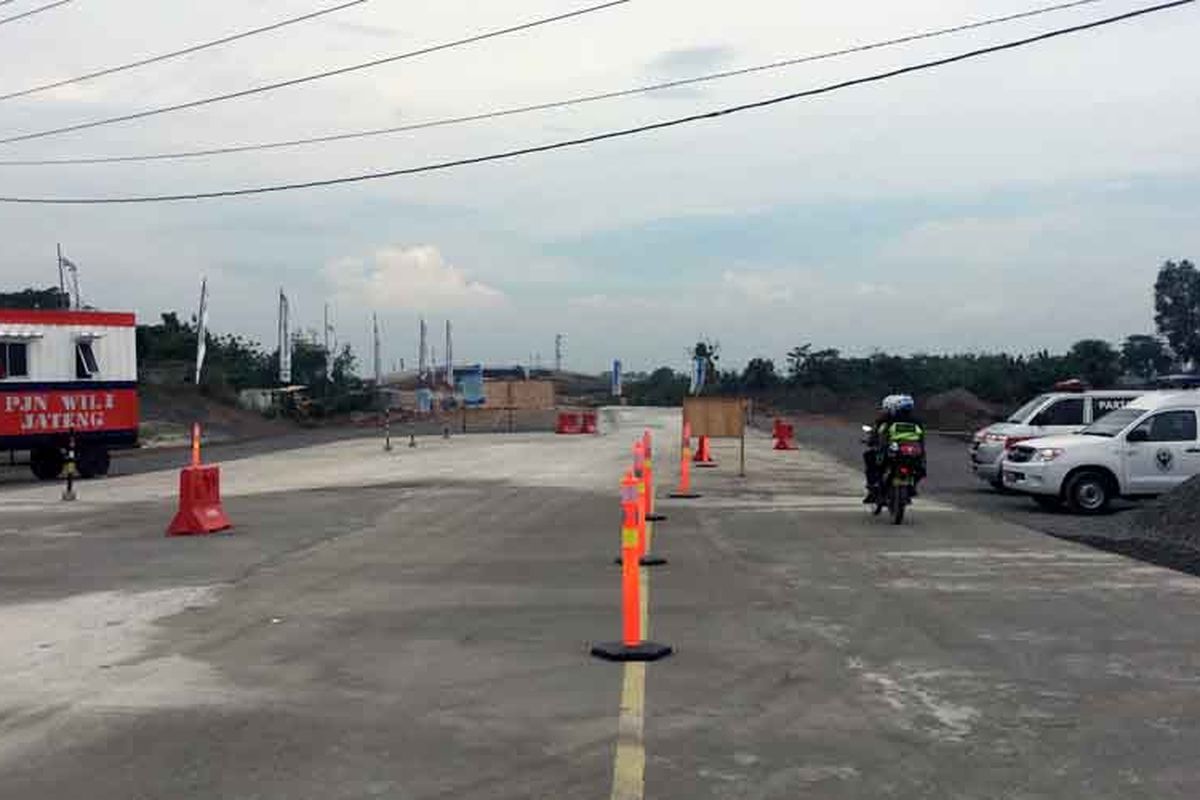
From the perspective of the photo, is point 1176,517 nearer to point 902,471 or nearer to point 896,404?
point 902,471

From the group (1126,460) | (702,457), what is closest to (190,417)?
(702,457)

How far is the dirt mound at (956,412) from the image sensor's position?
56.1m

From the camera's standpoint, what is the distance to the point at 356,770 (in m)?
6.30

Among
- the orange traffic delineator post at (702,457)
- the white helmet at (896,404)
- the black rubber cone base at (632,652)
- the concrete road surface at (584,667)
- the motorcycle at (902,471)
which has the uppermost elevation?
the white helmet at (896,404)

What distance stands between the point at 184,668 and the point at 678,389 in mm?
108912

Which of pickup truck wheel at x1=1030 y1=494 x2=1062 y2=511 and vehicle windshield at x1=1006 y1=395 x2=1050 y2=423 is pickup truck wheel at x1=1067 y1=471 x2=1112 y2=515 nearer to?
pickup truck wheel at x1=1030 y1=494 x2=1062 y2=511

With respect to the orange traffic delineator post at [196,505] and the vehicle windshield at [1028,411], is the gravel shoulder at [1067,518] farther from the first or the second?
the orange traffic delineator post at [196,505]

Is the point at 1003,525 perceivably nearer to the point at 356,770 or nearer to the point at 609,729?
the point at 609,729

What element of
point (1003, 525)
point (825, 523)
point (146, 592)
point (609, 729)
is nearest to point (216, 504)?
point (146, 592)

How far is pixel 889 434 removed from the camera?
17.2 m

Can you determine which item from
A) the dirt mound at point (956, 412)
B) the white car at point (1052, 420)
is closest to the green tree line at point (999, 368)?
the dirt mound at point (956, 412)

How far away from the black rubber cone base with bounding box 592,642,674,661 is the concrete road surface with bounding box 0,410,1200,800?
0.19m

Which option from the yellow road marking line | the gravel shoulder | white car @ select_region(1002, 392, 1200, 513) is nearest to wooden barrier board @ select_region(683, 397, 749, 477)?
the gravel shoulder

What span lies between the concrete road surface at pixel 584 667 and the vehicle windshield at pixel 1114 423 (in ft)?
11.8
